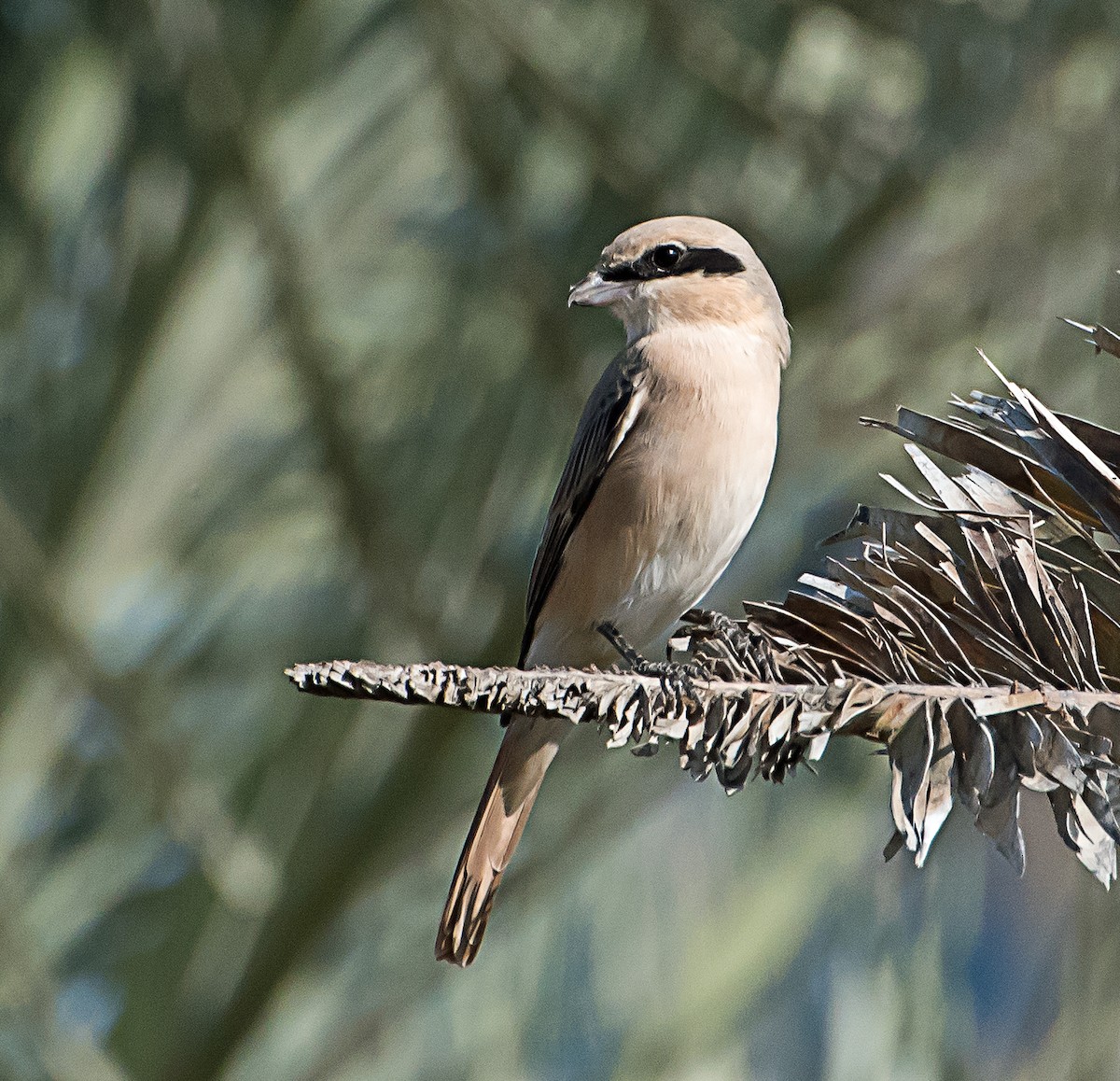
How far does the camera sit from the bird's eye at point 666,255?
160cm

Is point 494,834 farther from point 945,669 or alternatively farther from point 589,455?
point 945,669

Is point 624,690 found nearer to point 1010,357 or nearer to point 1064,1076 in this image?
point 1064,1076

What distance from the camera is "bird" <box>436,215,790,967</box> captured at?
1.42m

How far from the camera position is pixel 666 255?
160 cm

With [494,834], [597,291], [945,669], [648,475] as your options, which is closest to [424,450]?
[597,291]

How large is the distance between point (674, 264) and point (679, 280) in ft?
0.11

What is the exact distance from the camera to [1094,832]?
21.4 inches

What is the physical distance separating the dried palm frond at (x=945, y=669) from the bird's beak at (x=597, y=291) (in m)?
0.88

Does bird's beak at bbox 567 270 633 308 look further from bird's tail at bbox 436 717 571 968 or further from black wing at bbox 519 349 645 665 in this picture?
bird's tail at bbox 436 717 571 968

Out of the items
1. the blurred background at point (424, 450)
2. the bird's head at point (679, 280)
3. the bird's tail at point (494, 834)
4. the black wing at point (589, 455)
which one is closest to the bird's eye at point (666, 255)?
the bird's head at point (679, 280)

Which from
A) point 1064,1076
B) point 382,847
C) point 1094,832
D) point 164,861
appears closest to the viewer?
point 1094,832

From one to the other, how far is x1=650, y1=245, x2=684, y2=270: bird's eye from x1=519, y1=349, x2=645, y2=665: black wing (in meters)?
0.12

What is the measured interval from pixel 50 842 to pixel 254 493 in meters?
0.81

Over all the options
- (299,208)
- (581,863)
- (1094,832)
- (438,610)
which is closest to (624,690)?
(1094,832)
